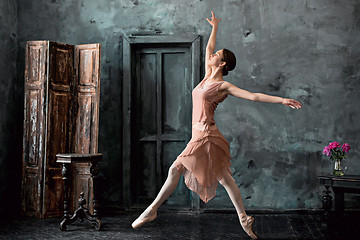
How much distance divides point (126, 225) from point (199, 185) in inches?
51.9

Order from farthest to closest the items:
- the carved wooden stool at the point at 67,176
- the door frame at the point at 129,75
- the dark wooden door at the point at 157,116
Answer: the dark wooden door at the point at 157,116 < the door frame at the point at 129,75 < the carved wooden stool at the point at 67,176

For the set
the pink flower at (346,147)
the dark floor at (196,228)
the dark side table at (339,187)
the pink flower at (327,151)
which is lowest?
the dark floor at (196,228)

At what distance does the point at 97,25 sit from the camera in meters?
5.59

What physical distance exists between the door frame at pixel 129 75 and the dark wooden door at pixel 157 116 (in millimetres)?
123

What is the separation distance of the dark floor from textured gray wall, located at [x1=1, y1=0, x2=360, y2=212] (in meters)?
0.43

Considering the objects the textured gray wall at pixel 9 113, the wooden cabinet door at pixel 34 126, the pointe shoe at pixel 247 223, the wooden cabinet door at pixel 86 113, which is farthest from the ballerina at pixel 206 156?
the textured gray wall at pixel 9 113

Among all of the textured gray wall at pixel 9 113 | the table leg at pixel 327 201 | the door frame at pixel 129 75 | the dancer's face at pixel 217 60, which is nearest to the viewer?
the dancer's face at pixel 217 60

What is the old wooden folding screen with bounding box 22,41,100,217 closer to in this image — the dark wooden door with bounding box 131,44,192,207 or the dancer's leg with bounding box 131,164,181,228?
the dark wooden door with bounding box 131,44,192,207

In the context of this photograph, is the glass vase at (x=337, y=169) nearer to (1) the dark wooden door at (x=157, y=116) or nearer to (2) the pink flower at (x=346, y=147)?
(2) the pink flower at (x=346, y=147)

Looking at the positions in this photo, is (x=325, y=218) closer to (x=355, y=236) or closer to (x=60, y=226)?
(x=355, y=236)

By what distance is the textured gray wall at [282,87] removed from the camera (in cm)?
525

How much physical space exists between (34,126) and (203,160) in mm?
2628

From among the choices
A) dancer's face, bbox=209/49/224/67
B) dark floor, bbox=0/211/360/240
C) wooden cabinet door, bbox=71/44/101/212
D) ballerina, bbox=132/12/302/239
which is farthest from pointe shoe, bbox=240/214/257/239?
wooden cabinet door, bbox=71/44/101/212

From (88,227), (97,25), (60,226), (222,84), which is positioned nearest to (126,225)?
(88,227)
